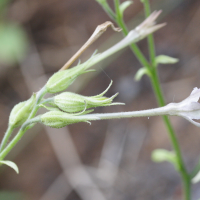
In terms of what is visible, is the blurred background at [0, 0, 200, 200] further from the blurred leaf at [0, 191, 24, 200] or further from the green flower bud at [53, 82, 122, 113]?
the green flower bud at [53, 82, 122, 113]

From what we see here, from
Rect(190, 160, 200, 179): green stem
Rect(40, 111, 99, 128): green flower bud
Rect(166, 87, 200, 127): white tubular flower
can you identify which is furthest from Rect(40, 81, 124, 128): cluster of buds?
Rect(190, 160, 200, 179): green stem

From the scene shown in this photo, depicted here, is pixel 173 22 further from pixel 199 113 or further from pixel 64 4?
pixel 199 113

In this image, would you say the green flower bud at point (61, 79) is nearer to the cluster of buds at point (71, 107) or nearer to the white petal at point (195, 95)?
the cluster of buds at point (71, 107)

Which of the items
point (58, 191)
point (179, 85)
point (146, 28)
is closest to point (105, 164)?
point (58, 191)

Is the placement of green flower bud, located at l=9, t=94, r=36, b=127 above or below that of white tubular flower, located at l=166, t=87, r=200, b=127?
above

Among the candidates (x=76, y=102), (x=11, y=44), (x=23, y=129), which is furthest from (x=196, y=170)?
(x=11, y=44)
